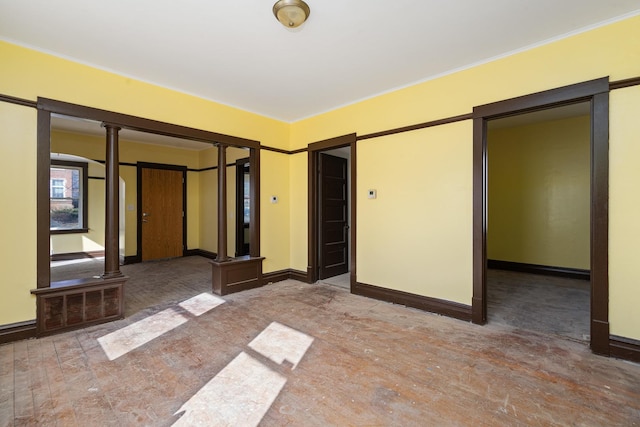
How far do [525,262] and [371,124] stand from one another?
4.27m

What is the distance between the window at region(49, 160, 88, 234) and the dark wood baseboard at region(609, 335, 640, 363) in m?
9.38

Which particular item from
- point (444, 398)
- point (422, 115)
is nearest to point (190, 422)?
point (444, 398)

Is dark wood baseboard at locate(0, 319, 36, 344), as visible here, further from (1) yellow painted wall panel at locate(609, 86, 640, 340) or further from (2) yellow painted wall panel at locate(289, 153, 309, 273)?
(1) yellow painted wall panel at locate(609, 86, 640, 340)

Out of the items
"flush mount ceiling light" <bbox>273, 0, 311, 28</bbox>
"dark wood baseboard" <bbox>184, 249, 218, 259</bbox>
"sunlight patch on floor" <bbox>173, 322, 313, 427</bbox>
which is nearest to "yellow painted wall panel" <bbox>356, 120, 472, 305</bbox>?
"sunlight patch on floor" <bbox>173, 322, 313, 427</bbox>

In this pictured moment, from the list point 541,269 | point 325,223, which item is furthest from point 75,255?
point 541,269

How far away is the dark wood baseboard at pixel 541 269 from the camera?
5.04 m

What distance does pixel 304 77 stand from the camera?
3.45 meters

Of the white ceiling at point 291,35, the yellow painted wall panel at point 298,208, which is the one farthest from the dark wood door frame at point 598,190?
the yellow painted wall panel at point 298,208

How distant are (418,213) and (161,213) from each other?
597cm

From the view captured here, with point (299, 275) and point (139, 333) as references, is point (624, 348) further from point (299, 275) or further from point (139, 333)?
point (139, 333)

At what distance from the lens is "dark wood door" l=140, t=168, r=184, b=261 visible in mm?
6605

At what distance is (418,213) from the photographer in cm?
355

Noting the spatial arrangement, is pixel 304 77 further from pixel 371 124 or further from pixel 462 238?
pixel 462 238

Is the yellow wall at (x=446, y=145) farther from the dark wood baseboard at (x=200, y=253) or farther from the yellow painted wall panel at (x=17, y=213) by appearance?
the dark wood baseboard at (x=200, y=253)
